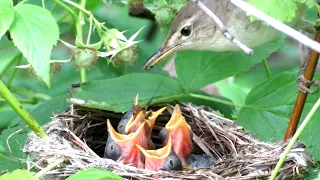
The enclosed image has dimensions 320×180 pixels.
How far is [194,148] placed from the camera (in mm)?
3232

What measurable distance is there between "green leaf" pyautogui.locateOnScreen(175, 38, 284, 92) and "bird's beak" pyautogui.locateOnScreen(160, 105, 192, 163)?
130 mm

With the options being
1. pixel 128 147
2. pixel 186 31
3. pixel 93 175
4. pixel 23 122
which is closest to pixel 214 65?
pixel 186 31

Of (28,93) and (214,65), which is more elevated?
(214,65)

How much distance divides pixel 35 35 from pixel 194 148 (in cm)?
118

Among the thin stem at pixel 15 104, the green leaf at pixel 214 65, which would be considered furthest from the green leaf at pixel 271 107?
the thin stem at pixel 15 104

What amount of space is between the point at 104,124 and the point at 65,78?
76cm

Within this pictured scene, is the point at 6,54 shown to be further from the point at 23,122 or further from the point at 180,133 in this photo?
the point at 180,133

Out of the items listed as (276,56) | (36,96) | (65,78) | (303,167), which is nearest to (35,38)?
(303,167)

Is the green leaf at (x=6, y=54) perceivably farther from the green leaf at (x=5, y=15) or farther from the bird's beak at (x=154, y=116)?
the green leaf at (x=5, y=15)

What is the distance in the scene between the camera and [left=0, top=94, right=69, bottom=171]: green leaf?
119 inches

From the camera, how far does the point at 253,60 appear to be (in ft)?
10.1

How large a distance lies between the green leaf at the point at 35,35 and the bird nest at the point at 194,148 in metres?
0.40

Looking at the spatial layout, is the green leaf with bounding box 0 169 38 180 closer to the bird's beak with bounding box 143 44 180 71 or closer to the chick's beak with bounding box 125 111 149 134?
the chick's beak with bounding box 125 111 149 134

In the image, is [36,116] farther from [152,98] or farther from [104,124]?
[152,98]
